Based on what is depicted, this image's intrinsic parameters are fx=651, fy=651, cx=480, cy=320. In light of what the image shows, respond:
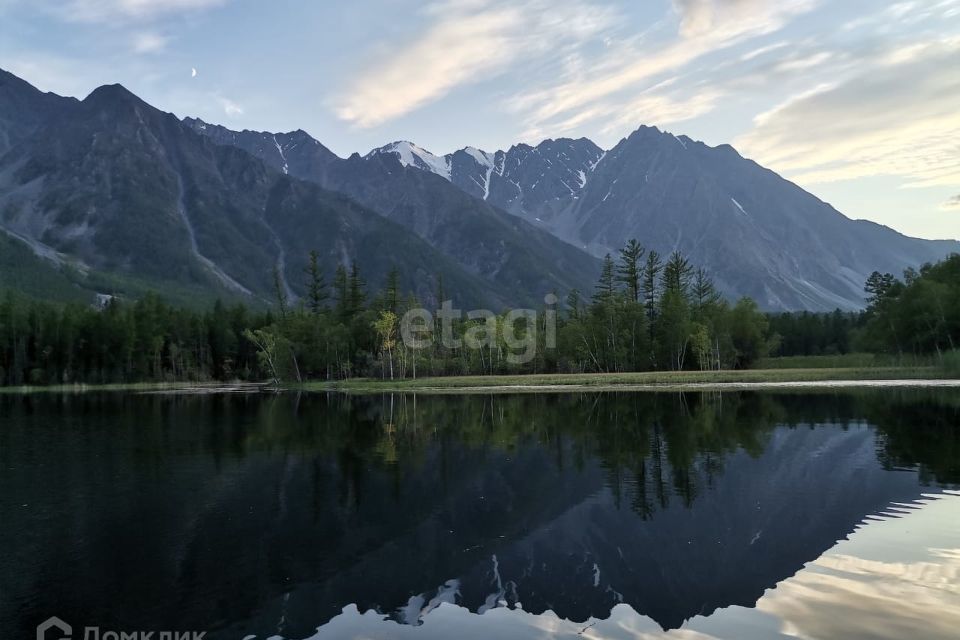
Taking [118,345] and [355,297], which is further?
[355,297]

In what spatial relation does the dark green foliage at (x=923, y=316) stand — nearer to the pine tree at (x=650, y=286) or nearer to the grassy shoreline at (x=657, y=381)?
the grassy shoreline at (x=657, y=381)

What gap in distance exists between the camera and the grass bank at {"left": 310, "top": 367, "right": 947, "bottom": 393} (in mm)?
86375

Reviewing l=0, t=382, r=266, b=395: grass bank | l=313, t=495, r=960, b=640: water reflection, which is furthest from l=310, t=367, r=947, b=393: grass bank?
l=313, t=495, r=960, b=640: water reflection

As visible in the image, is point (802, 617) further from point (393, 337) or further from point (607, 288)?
point (607, 288)

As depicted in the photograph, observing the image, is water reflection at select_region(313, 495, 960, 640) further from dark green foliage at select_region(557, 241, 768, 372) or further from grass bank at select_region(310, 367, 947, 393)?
dark green foliage at select_region(557, 241, 768, 372)

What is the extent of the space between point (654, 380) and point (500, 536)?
78.8 m

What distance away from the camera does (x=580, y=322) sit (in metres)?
128

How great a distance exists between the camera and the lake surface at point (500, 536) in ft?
44.9

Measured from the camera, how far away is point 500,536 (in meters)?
19.7

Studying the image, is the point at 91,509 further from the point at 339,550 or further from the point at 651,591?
the point at 651,591

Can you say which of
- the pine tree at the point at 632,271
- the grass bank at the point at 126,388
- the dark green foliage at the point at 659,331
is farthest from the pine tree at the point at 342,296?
the pine tree at the point at 632,271

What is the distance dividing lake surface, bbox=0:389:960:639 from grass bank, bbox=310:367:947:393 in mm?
50872

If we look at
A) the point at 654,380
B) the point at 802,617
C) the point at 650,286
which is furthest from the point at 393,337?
the point at 802,617

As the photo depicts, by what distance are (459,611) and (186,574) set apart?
7.20 metres
